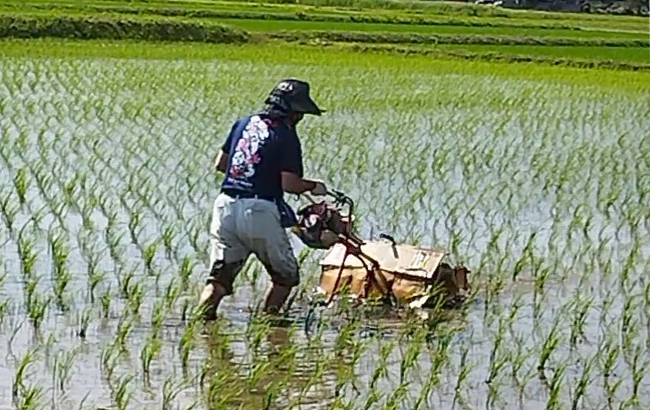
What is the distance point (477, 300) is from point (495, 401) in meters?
1.42

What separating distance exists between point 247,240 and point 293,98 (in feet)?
1.72

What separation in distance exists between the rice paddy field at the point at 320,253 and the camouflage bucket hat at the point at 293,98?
76 centimetres

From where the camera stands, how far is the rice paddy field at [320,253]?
13.8 ft

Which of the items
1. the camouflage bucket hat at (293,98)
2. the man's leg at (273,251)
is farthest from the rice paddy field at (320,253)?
the camouflage bucket hat at (293,98)

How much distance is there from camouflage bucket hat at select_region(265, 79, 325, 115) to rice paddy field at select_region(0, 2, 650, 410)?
757 mm

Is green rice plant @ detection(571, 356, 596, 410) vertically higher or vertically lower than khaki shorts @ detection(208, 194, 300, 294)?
lower

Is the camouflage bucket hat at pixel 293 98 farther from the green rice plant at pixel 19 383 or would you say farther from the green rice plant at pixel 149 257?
the green rice plant at pixel 19 383

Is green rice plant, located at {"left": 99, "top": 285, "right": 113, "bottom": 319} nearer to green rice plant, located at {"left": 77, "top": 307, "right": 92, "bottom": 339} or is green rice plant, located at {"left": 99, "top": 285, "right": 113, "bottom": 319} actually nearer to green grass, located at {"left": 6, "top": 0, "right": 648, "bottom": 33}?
green rice plant, located at {"left": 77, "top": 307, "right": 92, "bottom": 339}

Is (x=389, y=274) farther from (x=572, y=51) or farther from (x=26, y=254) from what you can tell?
(x=572, y=51)

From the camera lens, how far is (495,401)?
412cm

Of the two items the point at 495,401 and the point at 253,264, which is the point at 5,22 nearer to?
the point at 253,264

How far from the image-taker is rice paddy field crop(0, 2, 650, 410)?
421cm

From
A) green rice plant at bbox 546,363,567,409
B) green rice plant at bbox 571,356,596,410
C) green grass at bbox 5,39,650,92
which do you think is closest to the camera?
green rice plant at bbox 546,363,567,409

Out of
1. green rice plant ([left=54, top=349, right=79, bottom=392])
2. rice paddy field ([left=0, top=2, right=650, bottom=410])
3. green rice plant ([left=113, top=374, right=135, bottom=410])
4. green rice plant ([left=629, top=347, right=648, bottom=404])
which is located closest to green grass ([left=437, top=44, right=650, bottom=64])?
rice paddy field ([left=0, top=2, right=650, bottom=410])
